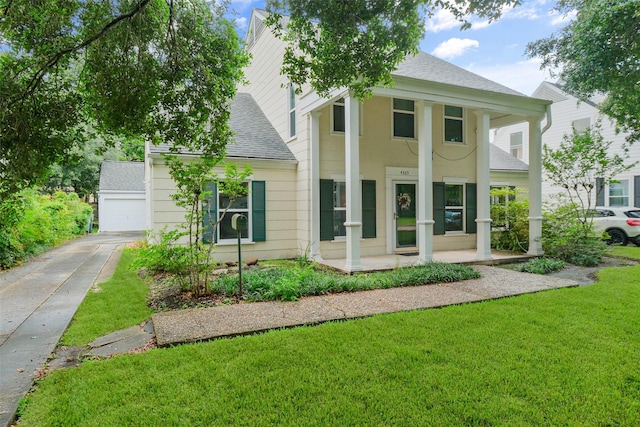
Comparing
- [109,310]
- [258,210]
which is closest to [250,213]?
[258,210]

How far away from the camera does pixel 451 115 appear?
10375mm

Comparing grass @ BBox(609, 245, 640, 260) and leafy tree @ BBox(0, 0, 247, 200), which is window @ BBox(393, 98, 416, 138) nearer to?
grass @ BBox(609, 245, 640, 260)

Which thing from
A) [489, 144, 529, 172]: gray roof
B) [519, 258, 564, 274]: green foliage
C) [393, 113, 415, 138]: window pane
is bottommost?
[519, 258, 564, 274]: green foliage

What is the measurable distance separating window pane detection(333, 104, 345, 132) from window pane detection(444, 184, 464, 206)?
12.2ft

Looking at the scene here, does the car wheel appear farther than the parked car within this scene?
Yes

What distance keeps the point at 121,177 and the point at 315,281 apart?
800 inches

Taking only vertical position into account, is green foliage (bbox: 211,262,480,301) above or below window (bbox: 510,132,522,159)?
below

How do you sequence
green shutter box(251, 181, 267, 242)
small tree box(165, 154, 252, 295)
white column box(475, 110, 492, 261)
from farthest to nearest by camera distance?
green shutter box(251, 181, 267, 242), white column box(475, 110, 492, 261), small tree box(165, 154, 252, 295)

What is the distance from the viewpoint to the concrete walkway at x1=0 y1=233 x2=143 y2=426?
9.61 feet

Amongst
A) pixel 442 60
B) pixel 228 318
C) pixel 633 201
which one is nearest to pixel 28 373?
pixel 228 318

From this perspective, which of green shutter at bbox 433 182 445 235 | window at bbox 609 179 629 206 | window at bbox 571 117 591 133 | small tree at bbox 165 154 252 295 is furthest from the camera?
window at bbox 571 117 591 133

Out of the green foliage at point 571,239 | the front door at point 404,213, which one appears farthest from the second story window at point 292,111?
the green foliage at point 571,239

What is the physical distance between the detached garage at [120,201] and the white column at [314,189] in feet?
51.5

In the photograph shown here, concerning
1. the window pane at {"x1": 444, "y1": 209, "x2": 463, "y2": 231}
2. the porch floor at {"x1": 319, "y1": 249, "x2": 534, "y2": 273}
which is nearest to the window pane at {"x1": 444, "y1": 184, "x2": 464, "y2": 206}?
the window pane at {"x1": 444, "y1": 209, "x2": 463, "y2": 231}
